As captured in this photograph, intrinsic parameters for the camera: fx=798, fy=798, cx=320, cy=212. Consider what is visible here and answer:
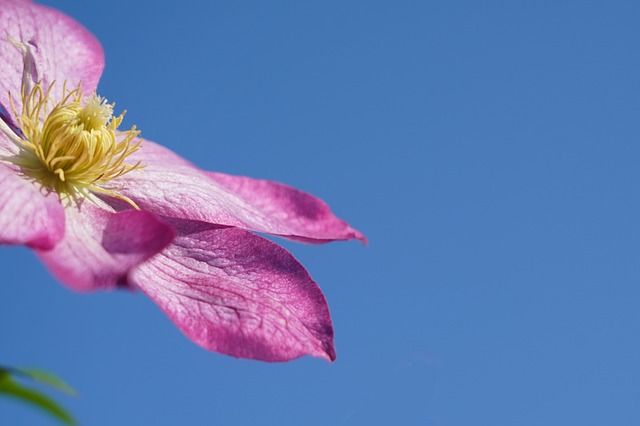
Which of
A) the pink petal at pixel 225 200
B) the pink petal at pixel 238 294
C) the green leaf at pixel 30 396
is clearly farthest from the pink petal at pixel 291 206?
the green leaf at pixel 30 396

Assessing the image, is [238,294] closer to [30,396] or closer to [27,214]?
[27,214]

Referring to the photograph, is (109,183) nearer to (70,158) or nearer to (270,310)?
(70,158)

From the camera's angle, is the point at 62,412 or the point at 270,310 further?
the point at 270,310

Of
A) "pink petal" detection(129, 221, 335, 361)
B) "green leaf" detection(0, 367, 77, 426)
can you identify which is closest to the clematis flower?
"pink petal" detection(129, 221, 335, 361)

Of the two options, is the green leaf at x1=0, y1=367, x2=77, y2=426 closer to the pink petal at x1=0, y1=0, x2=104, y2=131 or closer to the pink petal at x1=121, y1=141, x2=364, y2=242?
the pink petal at x1=121, y1=141, x2=364, y2=242

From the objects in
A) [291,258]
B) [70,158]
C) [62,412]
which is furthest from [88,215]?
[62,412]

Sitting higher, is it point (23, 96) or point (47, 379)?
point (23, 96)

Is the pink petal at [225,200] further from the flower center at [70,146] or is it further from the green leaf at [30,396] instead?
the green leaf at [30,396]

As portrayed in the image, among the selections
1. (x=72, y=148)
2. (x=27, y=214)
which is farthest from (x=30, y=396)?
(x=72, y=148)

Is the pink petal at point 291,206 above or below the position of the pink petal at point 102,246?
above
